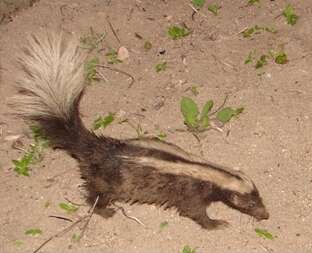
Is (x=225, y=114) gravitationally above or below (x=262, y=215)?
above

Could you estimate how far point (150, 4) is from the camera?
18.4 ft

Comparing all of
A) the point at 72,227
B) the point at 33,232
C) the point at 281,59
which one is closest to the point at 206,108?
the point at 281,59

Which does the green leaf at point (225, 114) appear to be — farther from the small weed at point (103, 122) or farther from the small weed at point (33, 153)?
the small weed at point (33, 153)

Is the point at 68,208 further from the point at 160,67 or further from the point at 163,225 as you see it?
the point at 160,67

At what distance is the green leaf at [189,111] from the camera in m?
4.57

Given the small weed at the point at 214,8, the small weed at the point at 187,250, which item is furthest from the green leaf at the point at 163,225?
the small weed at the point at 214,8

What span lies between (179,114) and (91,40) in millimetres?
1187

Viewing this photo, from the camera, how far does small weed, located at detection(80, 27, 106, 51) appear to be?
17.2ft

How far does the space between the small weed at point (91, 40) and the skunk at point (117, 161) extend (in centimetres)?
106

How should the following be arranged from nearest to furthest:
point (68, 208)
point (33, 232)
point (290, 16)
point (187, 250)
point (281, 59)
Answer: point (187, 250)
point (33, 232)
point (68, 208)
point (281, 59)
point (290, 16)

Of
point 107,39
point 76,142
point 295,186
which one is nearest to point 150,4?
point 107,39

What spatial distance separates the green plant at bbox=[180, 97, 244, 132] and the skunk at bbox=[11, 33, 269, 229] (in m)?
0.59

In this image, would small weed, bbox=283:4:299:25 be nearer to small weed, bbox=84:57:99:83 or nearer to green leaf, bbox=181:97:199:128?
green leaf, bbox=181:97:199:128

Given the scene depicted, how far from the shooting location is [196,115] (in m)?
4.60
